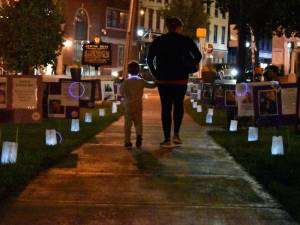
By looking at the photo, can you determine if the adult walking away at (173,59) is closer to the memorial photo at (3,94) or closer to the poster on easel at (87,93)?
the memorial photo at (3,94)

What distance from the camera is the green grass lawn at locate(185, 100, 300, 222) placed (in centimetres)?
706

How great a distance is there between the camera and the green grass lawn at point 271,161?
23.2 ft

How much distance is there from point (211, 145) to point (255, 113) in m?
1.48

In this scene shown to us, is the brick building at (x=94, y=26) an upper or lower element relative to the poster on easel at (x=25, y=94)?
upper

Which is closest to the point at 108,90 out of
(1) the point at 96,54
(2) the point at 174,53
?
(1) the point at 96,54

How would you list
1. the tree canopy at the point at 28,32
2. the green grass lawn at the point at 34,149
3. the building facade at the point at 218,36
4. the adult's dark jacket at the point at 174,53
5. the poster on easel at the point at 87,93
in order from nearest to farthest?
the green grass lawn at the point at 34,149
the adult's dark jacket at the point at 174,53
the poster on easel at the point at 87,93
the tree canopy at the point at 28,32
the building facade at the point at 218,36

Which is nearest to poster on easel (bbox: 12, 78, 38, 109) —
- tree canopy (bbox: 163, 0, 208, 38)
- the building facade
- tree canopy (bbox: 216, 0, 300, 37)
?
tree canopy (bbox: 216, 0, 300, 37)

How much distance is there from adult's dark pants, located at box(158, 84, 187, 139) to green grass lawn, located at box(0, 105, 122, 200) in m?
1.53

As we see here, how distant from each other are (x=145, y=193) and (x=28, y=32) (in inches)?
558

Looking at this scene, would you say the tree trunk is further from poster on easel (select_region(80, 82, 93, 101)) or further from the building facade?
the building facade

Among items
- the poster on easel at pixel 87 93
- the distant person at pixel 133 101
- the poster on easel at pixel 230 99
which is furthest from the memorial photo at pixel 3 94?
the poster on easel at pixel 87 93

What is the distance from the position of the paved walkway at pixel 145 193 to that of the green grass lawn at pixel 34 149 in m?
0.16

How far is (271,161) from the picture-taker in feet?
30.4

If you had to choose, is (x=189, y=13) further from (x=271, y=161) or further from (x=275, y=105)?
(x=271, y=161)
